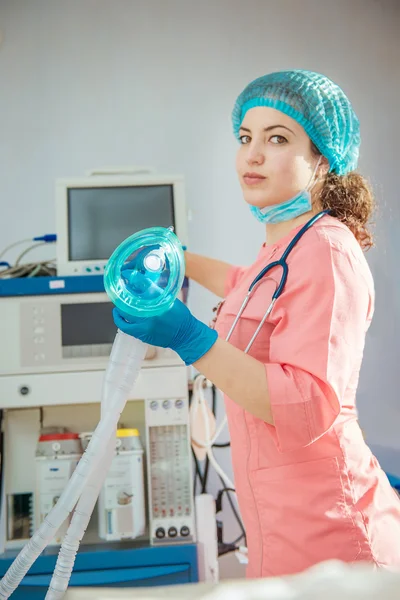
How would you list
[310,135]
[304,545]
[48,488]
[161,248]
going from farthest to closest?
[48,488], [310,135], [304,545], [161,248]

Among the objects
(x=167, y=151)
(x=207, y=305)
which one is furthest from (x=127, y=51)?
(x=207, y=305)

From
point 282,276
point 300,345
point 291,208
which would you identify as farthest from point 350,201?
point 300,345

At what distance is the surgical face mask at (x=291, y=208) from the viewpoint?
1208 mm

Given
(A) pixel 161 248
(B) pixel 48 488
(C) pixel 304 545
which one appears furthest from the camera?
(B) pixel 48 488

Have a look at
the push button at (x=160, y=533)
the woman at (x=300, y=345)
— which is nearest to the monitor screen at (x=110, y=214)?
the woman at (x=300, y=345)

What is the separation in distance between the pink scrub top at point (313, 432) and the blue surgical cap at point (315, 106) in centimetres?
18

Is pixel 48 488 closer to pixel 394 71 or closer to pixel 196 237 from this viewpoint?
pixel 196 237

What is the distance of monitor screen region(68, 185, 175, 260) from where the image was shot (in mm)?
1652

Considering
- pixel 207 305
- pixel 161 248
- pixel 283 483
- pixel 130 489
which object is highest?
pixel 161 248

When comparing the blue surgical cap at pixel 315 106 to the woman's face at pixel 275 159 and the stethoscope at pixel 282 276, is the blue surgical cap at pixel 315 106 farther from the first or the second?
the stethoscope at pixel 282 276

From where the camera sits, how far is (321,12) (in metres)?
2.35

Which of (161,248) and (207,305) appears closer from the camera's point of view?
(161,248)

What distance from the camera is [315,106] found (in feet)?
3.88

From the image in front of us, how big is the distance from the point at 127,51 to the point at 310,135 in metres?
1.35
